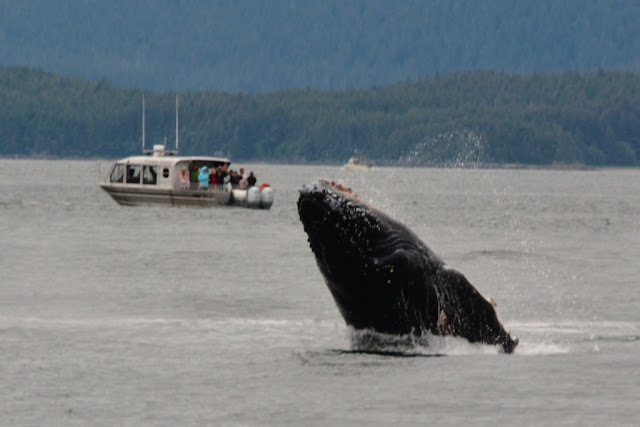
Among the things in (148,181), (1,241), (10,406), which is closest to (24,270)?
(1,241)

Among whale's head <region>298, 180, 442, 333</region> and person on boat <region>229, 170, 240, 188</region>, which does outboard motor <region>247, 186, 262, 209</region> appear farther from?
whale's head <region>298, 180, 442, 333</region>

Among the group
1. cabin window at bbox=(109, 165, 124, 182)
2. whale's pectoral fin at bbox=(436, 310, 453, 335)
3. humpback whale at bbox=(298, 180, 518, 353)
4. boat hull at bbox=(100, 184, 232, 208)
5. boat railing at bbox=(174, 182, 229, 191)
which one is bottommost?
boat hull at bbox=(100, 184, 232, 208)

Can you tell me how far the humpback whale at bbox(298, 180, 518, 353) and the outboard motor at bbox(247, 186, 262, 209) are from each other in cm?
A: 5075

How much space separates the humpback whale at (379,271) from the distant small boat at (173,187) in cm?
4983

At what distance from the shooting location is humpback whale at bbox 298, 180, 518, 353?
14.5 m

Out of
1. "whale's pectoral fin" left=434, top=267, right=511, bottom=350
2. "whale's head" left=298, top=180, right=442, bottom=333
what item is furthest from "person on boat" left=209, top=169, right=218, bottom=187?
"whale's head" left=298, top=180, right=442, bottom=333

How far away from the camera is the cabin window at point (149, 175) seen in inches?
2734

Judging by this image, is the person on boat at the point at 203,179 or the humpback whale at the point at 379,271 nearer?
the humpback whale at the point at 379,271

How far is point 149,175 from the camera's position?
6962cm

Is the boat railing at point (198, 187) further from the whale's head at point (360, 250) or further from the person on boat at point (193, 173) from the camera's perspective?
the whale's head at point (360, 250)

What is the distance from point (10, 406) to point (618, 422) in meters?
6.46

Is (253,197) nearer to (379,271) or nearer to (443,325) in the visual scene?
(443,325)

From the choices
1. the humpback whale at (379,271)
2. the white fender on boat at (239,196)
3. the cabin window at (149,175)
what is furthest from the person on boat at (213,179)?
the humpback whale at (379,271)

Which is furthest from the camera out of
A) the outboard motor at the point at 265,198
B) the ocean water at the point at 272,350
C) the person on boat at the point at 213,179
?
the outboard motor at the point at 265,198
